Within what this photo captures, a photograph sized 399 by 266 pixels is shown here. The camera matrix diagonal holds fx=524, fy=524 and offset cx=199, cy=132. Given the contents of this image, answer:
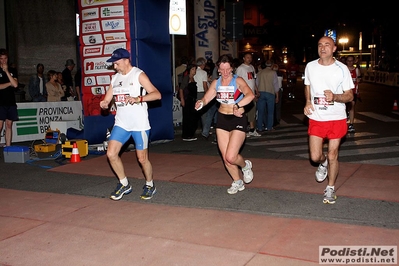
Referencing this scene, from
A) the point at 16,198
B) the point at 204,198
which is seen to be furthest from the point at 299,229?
the point at 16,198

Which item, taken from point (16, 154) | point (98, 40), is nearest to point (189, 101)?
point (98, 40)

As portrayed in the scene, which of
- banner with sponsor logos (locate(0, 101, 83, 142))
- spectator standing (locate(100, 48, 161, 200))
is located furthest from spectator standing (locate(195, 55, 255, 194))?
banner with sponsor logos (locate(0, 101, 83, 142))

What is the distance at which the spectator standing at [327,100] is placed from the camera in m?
6.65

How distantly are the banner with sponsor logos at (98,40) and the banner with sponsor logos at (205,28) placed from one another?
7.31 m

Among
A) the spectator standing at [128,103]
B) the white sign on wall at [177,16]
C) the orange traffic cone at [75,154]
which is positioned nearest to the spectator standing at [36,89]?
the white sign on wall at [177,16]

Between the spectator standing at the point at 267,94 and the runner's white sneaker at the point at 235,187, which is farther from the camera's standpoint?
the spectator standing at the point at 267,94

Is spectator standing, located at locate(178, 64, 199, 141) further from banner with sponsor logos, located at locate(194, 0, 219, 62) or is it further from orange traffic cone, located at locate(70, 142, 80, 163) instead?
banner with sponsor logos, located at locate(194, 0, 219, 62)

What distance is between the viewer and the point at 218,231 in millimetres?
5969

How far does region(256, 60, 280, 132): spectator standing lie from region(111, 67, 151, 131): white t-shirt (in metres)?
7.27

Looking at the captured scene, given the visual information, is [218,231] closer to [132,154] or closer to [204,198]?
[204,198]

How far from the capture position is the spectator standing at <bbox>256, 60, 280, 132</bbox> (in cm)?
1397

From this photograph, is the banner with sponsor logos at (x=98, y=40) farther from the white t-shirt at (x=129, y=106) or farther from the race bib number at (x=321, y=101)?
the race bib number at (x=321, y=101)

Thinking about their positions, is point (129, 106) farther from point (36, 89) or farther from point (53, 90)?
Result: point (36, 89)

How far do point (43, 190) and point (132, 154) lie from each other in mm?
3196
